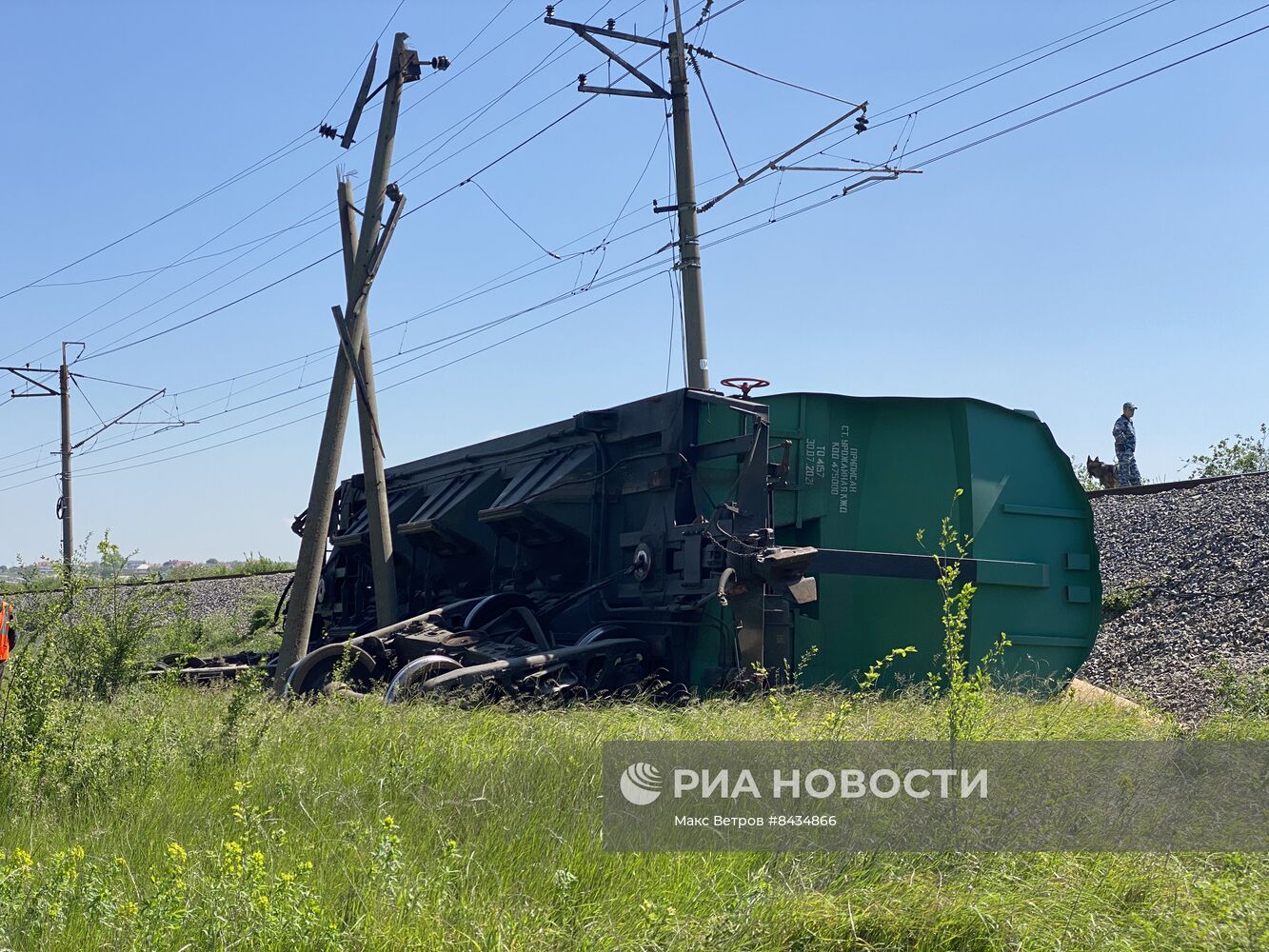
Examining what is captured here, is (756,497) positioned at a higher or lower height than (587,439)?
lower

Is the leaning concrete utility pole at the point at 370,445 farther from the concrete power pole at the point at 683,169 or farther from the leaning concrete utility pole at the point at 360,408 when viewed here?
the concrete power pole at the point at 683,169

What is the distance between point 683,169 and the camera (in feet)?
53.9

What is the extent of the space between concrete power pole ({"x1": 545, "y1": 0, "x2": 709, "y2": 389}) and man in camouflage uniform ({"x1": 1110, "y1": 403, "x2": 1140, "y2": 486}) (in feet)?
29.1

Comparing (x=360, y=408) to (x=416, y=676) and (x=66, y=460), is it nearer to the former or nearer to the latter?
(x=416, y=676)

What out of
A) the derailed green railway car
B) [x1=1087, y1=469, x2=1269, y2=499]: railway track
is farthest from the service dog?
the derailed green railway car

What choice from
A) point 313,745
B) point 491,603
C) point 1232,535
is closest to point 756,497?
point 491,603

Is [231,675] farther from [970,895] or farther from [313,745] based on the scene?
[970,895]

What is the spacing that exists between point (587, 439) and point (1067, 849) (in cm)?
609

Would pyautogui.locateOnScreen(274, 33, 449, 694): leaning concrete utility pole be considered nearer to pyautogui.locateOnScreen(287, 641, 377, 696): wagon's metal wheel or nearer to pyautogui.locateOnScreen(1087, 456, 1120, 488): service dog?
pyautogui.locateOnScreen(287, 641, 377, 696): wagon's metal wheel

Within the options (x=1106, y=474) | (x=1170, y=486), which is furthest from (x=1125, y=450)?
(x=1170, y=486)

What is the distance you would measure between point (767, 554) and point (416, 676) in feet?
8.77

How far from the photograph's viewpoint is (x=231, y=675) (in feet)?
40.3

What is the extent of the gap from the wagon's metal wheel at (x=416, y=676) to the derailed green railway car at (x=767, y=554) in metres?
0.02

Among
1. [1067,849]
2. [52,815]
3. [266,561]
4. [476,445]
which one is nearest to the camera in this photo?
[1067,849]
